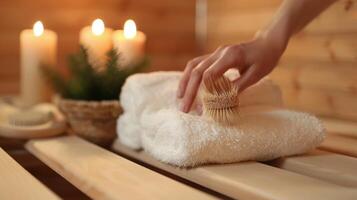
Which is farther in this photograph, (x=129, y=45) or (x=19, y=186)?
(x=129, y=45)

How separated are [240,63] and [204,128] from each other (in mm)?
131

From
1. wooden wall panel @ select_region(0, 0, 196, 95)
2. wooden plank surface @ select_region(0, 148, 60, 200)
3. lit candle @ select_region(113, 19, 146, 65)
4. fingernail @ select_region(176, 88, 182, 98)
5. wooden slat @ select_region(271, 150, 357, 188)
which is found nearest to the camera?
wooden plank surface @ select_region(0, 148, 60, 200)

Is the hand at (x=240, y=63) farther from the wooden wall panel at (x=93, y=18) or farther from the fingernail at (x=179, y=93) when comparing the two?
the wooden wall panel at (x=93, y=18)

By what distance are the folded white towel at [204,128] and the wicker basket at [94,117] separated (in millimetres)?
62

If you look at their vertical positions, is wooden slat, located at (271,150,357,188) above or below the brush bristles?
below

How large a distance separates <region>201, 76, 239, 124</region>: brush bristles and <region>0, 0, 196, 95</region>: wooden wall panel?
675 millimetres

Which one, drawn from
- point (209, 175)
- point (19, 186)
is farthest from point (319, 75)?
point (19, 186)

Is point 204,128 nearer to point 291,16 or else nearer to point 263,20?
point 291,16

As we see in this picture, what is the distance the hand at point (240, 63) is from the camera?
0.78m

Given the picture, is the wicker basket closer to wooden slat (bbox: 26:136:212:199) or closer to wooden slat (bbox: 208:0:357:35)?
wooden slat (bbox: 26:136:212:199)

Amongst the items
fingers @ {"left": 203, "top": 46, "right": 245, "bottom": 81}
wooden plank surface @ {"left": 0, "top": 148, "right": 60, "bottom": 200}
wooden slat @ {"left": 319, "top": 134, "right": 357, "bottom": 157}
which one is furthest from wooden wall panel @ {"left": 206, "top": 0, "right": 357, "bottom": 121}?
wooden plank surface @ {"left": 0, "top": 148, "right": 60, "bottom": 200}

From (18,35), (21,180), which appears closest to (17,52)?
(18,35)

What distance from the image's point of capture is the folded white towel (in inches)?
28.5

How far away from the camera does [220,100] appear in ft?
2.40
